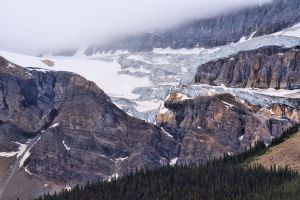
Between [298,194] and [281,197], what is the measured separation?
381cm

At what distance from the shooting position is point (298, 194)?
19600 cm

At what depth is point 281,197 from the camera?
19600 cm

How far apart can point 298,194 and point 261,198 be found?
28.3ft

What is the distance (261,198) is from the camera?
655ft

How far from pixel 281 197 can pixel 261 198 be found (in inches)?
213
